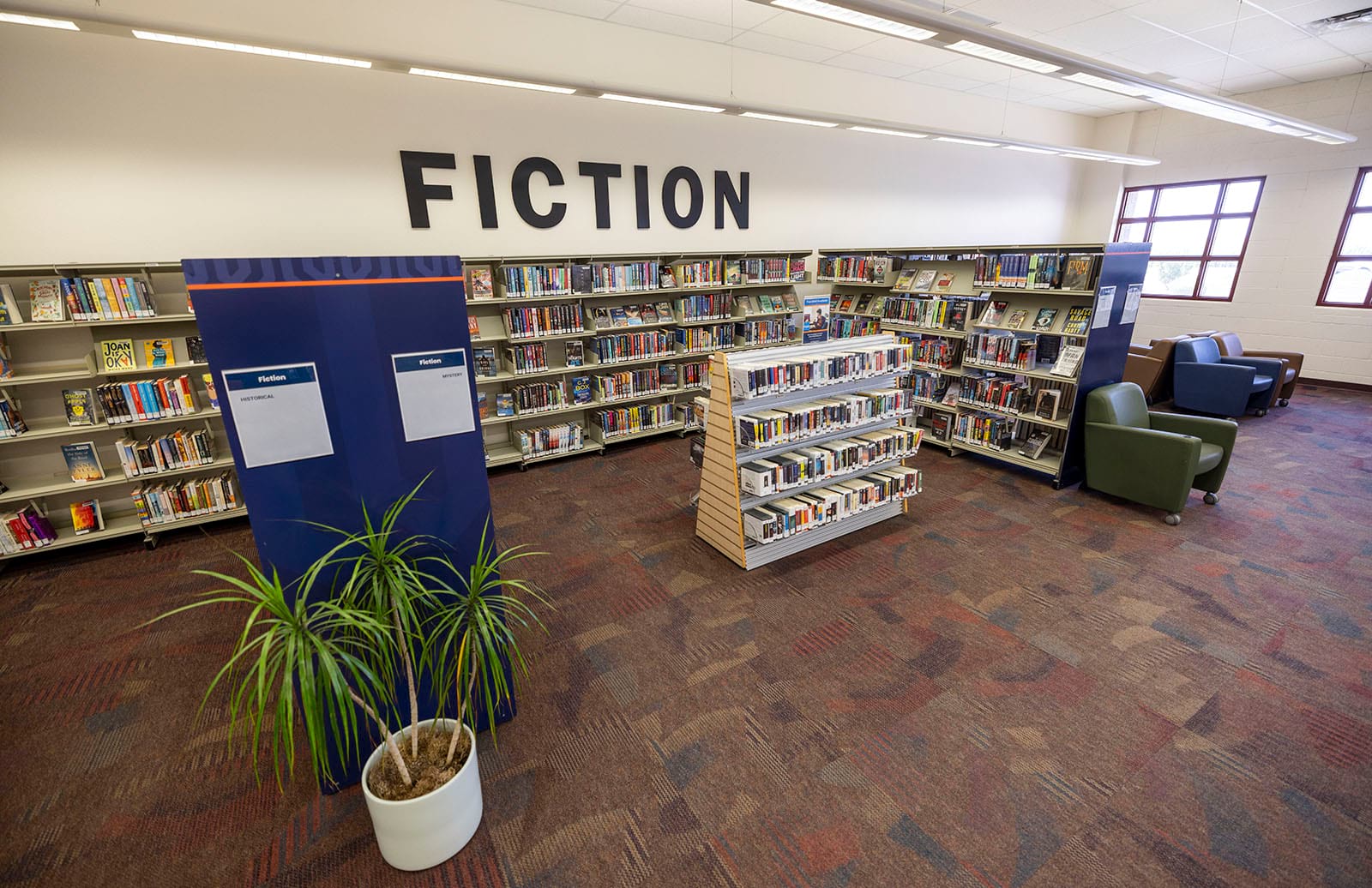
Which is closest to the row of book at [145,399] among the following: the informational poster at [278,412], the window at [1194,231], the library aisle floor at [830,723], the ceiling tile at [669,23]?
the library aisle floor at [830,723]

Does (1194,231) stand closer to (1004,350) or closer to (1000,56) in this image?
(1004,350)

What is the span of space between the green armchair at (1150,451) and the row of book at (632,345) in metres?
3.82

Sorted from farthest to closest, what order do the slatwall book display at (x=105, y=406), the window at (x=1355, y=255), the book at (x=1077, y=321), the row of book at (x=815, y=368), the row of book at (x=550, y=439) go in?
the window at (x=1355, y=255)
the row of book at (x=550, y=439)
the book at (x=1077, y=321)
the slatwall book display at (x=105, y=406)
the row of book at (x=815, y=368)

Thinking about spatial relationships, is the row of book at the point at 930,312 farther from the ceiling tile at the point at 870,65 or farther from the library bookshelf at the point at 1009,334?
the ceiling tile at the point at 870,65

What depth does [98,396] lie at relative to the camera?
3.63 meters

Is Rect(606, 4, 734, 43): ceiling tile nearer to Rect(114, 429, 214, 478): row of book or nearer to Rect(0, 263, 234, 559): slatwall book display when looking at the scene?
Rect(0, 263, 234, 559): slatwall book display

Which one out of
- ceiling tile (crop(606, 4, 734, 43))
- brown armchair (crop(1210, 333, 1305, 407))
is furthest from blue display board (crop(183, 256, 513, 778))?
brown armchair (crop(1210, 333, 1305, 407))

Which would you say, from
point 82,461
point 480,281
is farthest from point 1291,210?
point 82,461

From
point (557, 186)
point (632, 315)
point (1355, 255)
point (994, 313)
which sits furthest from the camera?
point (1355, 255)

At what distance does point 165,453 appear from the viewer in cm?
386

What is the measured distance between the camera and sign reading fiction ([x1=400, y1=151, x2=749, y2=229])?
14.9 feet

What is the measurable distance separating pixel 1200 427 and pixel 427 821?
5.69m

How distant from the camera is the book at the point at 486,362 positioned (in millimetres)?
4902

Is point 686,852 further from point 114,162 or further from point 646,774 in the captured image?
point 114,162
